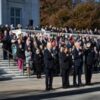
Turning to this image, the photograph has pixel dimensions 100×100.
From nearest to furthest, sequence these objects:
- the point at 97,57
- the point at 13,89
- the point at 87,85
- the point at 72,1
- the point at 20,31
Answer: the point at 13,89
the point at 87,85
the point at 97,57
the point at 20,31
the point at 72,1

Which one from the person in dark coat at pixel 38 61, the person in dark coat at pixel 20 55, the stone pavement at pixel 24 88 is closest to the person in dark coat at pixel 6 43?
the person in dark coat at pixel 20 55

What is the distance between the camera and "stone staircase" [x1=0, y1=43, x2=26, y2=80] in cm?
2905

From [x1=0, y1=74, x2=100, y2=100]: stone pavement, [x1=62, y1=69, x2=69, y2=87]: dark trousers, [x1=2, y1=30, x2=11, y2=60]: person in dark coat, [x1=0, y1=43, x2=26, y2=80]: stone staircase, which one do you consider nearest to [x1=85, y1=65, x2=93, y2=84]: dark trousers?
[x1=0, y1=74, x2=100, y2=100]: stone pavement

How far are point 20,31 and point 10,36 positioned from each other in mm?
5209

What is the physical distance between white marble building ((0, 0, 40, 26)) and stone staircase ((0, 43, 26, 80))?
48.0ft

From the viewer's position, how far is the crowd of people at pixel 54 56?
2344cm

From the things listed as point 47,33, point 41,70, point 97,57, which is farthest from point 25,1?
point 41,70

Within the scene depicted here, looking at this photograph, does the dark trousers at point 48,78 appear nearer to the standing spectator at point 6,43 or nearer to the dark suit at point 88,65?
the dark suit at point 88,65

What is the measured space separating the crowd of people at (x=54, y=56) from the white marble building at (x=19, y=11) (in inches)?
490

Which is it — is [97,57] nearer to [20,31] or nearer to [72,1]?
[20,31]

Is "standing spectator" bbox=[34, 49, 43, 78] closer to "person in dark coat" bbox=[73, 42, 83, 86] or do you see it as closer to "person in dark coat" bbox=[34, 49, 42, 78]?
"person in dark coat" bbox=[34, 49, 42, 78]

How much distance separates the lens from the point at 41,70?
97.7 feet

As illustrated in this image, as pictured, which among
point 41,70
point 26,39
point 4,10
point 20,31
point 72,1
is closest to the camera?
point 41,70

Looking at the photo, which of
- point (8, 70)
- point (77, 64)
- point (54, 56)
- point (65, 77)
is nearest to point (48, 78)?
point (65, 77)
